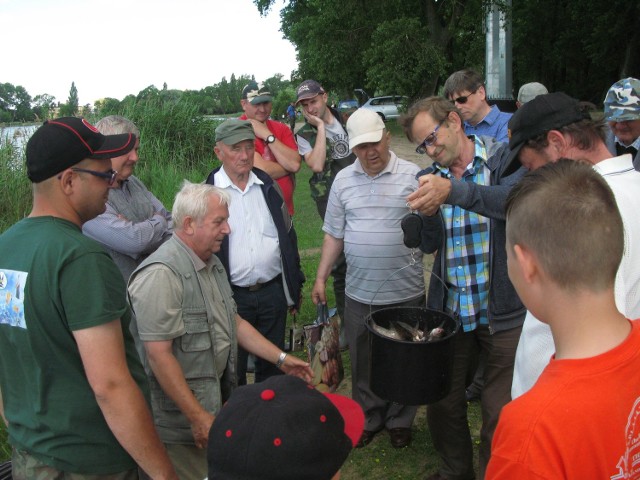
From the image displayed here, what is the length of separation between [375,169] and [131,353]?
7.33 ft

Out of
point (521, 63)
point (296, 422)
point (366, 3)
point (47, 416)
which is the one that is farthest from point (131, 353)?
point (521, 63)

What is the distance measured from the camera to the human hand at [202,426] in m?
2.64

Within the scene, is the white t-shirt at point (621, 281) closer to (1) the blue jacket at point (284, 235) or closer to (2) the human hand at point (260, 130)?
(1) the blue jacket at point (284, 235)

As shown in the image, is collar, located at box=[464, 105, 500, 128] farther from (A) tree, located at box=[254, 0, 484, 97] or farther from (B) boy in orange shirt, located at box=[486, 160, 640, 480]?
(A) tree, located at box=[254, 0, 484, 97]

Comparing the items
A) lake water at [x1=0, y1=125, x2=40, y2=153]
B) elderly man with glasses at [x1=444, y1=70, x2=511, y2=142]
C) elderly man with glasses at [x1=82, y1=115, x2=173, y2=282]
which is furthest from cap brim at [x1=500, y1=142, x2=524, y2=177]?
lake water at [x1=0, y1=125, x2=40, y2=153]

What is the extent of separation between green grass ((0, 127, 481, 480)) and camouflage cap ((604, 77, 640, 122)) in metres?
2.40

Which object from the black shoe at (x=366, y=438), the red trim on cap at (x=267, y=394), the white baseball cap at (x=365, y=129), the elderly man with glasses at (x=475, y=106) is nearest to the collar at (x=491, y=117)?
the elderly man with glasses at (x=475, y=106)

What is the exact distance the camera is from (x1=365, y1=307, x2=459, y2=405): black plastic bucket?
9.42 feet

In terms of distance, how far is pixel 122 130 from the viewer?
3648 millimetres

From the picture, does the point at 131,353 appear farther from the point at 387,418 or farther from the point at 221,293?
the point at 387,418

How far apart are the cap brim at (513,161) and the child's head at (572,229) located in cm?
100

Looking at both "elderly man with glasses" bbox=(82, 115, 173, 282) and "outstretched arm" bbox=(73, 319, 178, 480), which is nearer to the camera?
"outstretched arm" bbox=(73, 319, 178, 480)

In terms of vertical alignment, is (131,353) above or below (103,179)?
below

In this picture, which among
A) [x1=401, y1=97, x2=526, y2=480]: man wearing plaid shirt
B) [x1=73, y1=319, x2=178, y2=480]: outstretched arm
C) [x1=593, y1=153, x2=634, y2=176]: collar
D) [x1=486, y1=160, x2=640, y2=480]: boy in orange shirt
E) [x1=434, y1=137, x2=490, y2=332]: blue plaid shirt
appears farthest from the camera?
[x1=434, y1=137, x2=490, y2=332]: blue plaid shirt
